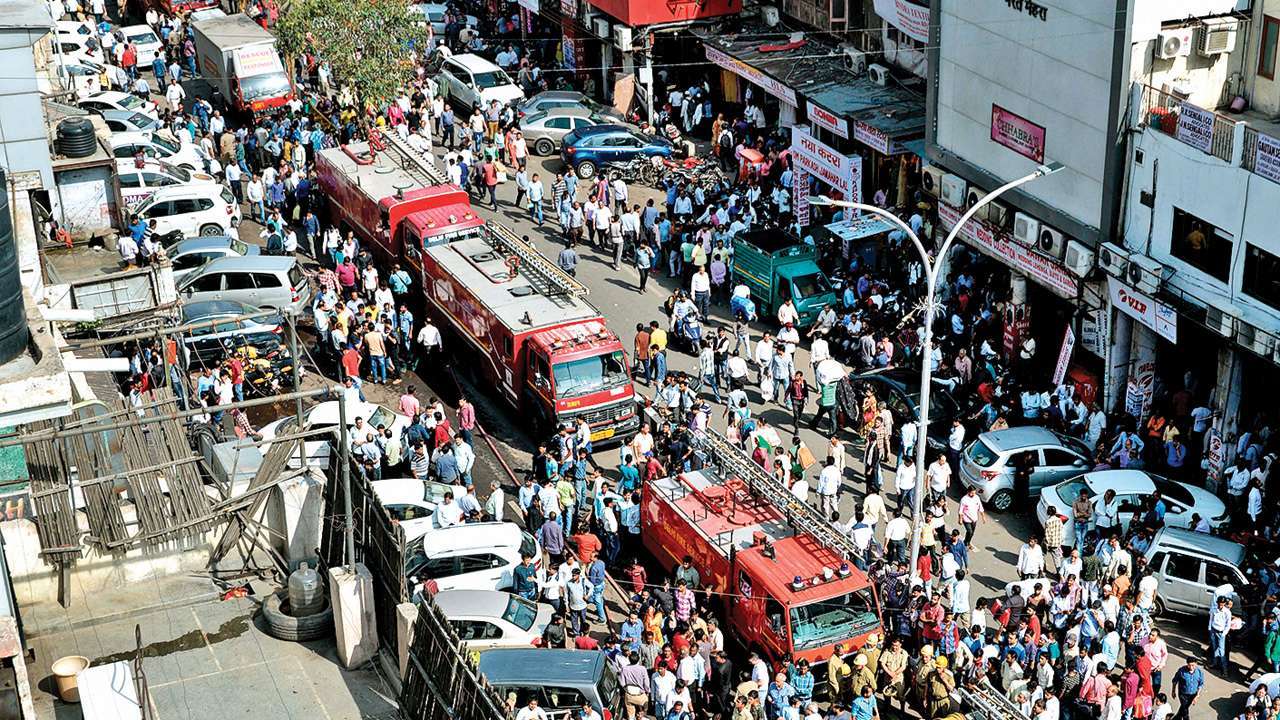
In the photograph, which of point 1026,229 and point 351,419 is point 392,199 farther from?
point 1026,229

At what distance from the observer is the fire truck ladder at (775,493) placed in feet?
77.9

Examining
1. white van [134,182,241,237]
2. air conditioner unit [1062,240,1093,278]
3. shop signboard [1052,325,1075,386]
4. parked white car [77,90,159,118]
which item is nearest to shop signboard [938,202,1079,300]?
air conditioner unit [1062,240,1093,278]

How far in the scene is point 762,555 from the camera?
78.2 ft

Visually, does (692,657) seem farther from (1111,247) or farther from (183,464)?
(1111,247)

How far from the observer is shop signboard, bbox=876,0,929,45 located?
1420 inches

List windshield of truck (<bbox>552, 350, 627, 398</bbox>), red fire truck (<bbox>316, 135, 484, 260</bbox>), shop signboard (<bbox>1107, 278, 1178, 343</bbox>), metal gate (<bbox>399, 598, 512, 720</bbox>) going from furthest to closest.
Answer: red fire truck (<bbox>316, 135, 484, 260</bbox>) → windshield of truck (<bbox>552, 350, 627, 398</bbox>) → shop signboard (<bbox>1107, 278, 1178, 343</bbox>) → metal gate (<bbox>399, 598, 512, 720</bbox>)

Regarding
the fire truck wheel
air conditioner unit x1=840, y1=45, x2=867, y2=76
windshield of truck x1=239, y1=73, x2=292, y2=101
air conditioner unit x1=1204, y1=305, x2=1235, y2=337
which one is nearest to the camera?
the fire truck wheel

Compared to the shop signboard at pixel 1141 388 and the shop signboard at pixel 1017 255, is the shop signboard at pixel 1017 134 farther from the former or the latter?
the shop signboard at pixel 1141 388

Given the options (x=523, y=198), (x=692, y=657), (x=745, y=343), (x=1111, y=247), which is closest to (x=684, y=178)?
(x=523, y=198)

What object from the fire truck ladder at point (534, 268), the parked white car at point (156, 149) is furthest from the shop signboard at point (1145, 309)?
the parked white car at point (156, 149)

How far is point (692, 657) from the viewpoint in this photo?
74.5ft

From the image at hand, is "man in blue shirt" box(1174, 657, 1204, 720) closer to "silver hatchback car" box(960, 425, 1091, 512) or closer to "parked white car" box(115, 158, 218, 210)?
"silver hatchback car" box(960, 425, 1091, 512)

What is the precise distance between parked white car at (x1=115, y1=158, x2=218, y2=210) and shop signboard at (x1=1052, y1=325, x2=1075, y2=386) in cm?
2195

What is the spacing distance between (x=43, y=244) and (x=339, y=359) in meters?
6.84
